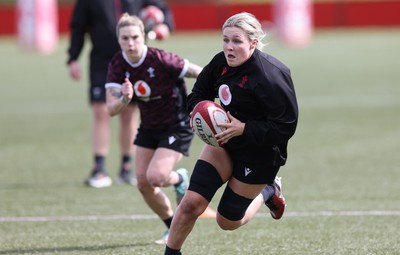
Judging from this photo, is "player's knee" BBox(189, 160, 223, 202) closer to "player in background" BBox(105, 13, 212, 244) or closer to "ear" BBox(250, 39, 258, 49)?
"ear" BBox(250, 39, 258, 49)

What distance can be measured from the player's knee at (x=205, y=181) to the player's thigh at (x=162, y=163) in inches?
39.3

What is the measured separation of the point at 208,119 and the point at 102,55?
414 centimetres

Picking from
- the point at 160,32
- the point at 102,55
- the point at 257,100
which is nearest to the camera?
the point at 257,100

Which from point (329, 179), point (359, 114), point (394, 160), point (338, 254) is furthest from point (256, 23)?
point (359, 114)

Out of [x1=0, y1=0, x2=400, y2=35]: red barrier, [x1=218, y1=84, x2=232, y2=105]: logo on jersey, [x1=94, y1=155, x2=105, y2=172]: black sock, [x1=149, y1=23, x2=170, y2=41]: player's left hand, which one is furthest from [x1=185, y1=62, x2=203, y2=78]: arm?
[x1=0, y1=0, x2=400, y2=35]: red barrier

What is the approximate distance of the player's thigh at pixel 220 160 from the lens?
5355 mm

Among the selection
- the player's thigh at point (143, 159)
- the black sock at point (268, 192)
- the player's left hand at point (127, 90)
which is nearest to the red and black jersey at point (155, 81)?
the player's thigh at point (143, 159)

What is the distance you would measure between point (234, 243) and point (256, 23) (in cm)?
176

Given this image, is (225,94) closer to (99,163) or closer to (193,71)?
(193,71)

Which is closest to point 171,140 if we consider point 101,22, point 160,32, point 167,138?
point 167,138

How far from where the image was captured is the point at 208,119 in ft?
16.9

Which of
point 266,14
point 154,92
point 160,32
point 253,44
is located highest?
point 253,44

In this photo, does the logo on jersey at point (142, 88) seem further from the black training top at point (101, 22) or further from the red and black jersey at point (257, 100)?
the black training top at point (101, 22)

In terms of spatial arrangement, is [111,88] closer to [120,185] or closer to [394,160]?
[120,185]
